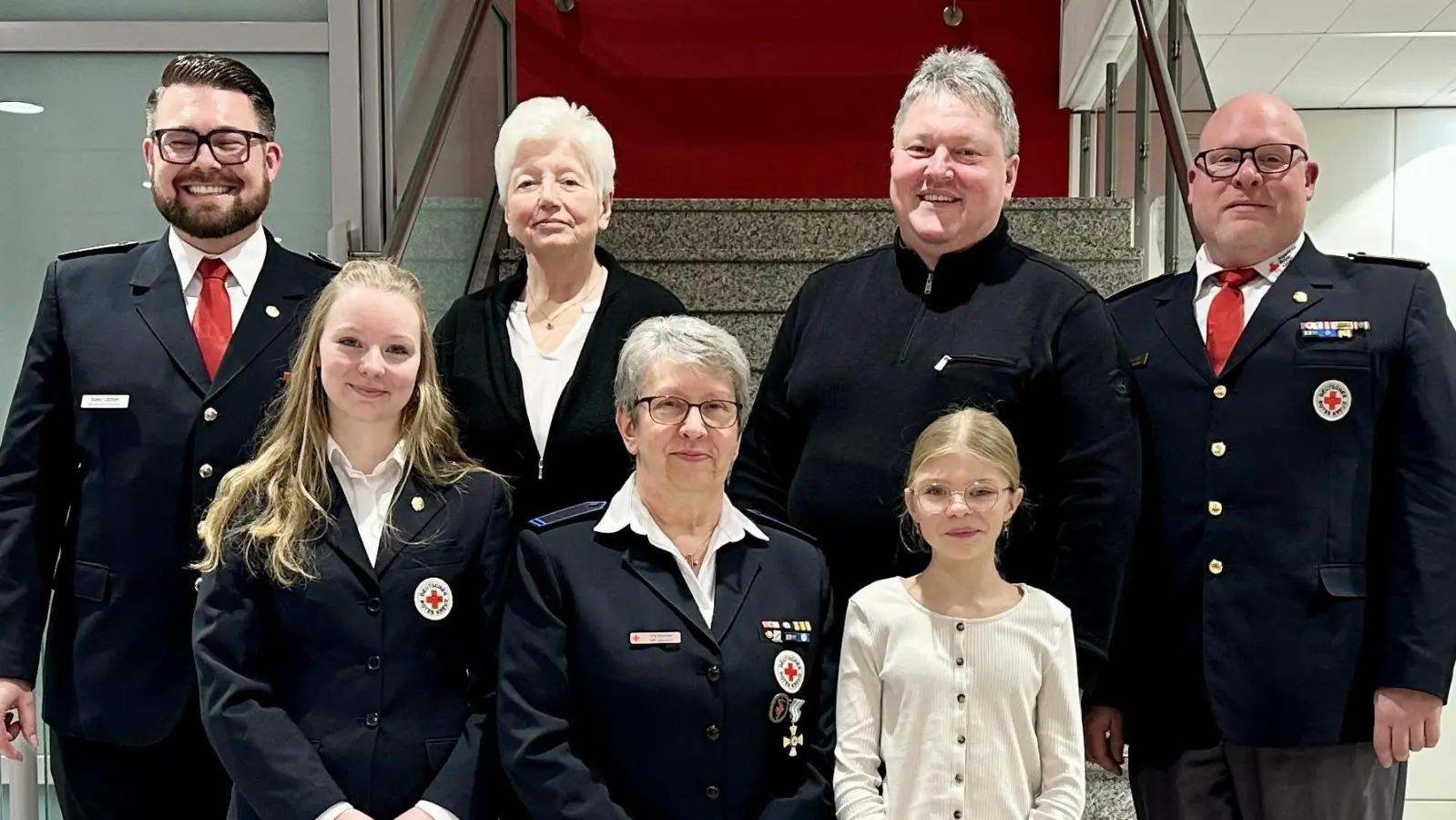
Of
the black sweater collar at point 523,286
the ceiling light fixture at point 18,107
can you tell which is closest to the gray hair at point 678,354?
the black sweater collar at point 523,286

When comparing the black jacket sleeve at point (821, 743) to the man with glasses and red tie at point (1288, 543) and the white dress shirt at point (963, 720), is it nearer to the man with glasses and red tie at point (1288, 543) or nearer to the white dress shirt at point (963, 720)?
the white dress shirt at point (963, 720)

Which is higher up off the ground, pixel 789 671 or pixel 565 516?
pixel 565 516

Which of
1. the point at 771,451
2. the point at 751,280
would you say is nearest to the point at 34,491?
the point at 771,451

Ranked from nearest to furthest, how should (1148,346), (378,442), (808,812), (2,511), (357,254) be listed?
(808,812)
(378,442)
(2,511)
(1148,346)
(357,254)

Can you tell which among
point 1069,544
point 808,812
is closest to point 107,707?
point 808,812

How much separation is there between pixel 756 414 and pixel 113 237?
7.48 ft

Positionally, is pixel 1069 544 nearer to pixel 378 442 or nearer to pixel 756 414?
pixel 756 414

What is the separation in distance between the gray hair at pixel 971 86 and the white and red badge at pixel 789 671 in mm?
Result: 900

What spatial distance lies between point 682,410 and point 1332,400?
1108mm

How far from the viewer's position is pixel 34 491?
238 centimetres

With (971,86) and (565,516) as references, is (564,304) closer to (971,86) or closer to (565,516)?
(565,516)

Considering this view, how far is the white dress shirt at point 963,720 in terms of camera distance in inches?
81.0

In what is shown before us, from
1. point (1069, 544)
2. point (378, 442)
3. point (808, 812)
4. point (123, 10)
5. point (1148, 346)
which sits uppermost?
point (123, 10)

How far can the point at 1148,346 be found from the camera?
254 cm
